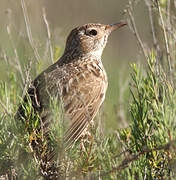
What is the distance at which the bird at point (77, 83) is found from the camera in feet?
14.2

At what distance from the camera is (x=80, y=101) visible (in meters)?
4.86

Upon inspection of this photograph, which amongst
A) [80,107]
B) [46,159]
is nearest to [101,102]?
[80,107]

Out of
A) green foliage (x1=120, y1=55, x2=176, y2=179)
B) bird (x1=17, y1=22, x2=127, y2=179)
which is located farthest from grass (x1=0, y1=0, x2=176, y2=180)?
bird (x1=17, y1=22, x2=127, y2=179)

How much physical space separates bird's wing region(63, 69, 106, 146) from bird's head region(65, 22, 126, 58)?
614mm

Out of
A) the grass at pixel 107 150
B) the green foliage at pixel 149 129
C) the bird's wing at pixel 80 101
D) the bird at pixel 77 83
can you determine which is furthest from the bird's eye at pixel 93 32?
the green foliage at pixel 149 129

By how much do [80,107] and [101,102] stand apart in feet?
1.60

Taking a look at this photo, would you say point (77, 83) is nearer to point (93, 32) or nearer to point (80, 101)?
point (80, 101)

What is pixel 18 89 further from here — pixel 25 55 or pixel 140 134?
pixel 140 134

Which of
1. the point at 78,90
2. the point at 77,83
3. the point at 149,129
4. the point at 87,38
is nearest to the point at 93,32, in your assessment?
the point at 87,38

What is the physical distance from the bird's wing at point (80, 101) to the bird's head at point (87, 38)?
614 millimetres

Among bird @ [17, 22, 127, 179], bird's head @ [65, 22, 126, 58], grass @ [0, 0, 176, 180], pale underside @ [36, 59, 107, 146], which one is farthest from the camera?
bird's head @ [65, 22, 126, 58]

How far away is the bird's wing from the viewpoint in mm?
4621

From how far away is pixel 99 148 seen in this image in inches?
135

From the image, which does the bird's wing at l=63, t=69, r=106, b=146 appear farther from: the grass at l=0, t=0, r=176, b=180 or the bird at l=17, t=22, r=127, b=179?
the grass at l=0, t=0, r=176, b=180
